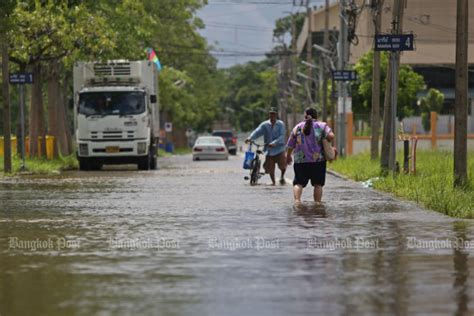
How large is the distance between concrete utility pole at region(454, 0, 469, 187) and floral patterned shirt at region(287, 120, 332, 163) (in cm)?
303

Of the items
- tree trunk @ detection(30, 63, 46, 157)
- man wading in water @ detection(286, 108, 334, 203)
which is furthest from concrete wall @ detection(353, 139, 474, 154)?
man wading in water @ detection(286, 108, 334, 203)

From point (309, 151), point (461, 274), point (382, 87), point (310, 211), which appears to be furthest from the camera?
point (382, 87)

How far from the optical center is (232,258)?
1148 centimetres

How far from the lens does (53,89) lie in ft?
154

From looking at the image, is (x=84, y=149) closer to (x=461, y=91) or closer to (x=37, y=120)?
(x=37, y=120)

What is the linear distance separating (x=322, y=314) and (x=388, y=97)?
21764 mm

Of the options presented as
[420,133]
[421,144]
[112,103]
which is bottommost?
[421,144]

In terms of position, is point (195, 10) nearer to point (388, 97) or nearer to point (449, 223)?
point (388, 97)

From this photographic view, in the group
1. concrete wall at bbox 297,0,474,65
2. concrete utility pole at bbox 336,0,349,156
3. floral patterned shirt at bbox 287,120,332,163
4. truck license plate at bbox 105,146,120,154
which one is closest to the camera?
floral patterned shirt at bbox 287,120,332,163

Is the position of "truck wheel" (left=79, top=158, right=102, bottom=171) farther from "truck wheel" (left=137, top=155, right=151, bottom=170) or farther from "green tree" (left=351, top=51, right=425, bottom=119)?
"green tree" (left=351, top=51, right=425, bottom=119)

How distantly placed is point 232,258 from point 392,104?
15.6 m
